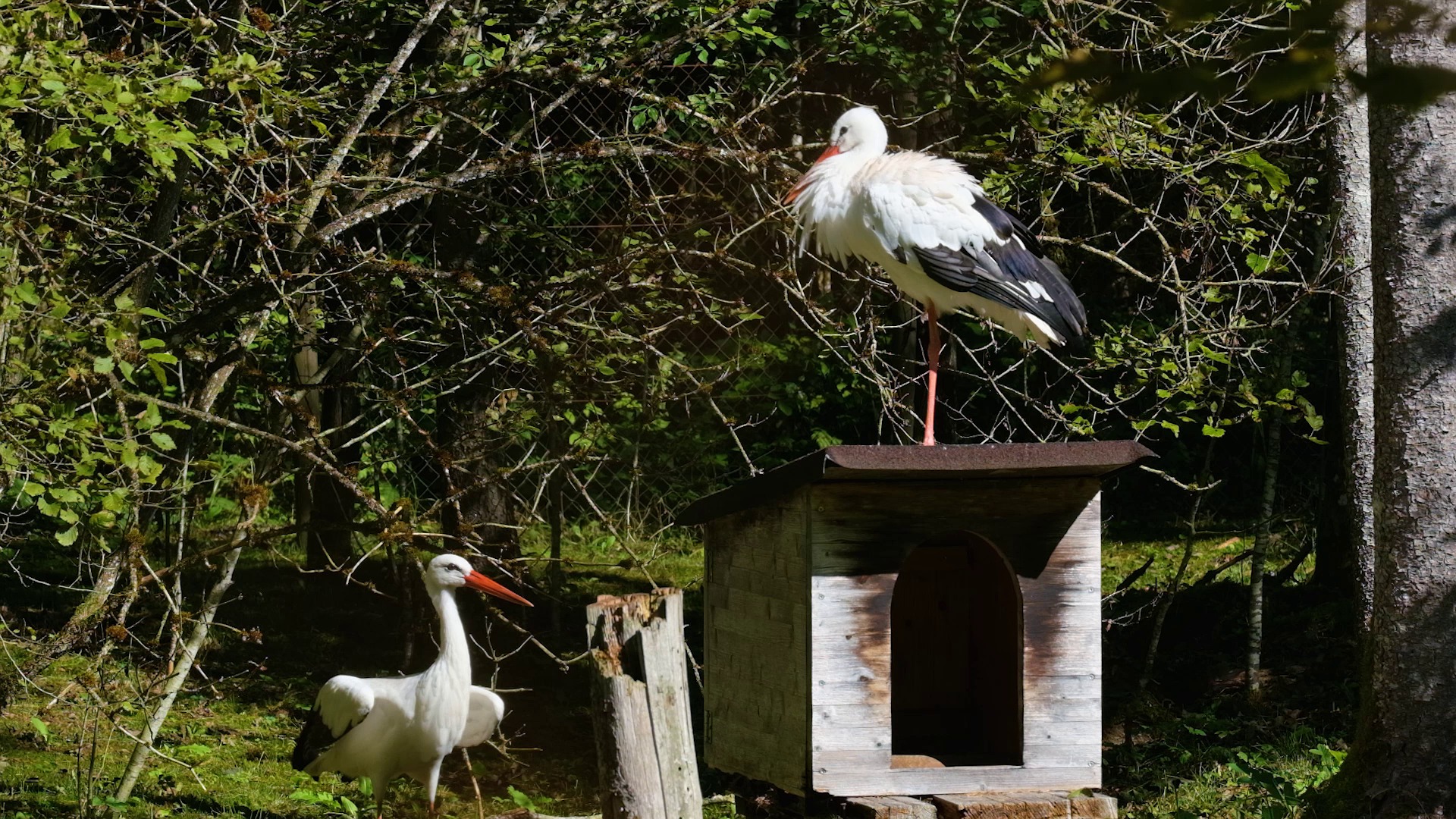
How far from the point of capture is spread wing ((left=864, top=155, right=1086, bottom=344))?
4.21 meters

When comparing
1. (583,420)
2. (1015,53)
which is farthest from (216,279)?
(1015,53)

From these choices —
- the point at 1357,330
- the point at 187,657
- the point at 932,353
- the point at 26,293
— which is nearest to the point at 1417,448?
the point at 932,353

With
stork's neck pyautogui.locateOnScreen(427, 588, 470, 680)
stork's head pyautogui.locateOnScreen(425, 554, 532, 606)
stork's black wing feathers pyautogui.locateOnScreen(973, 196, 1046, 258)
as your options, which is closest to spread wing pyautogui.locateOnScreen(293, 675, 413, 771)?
stork's neck pyautogui.locateOnScreen(427, 588, 470, 680)

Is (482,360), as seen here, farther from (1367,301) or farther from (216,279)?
(1367,301)

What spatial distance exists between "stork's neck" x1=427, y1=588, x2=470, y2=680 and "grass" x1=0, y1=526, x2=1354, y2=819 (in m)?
0.27

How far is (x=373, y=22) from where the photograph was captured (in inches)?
229

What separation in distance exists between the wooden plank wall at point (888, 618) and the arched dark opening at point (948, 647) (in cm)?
52

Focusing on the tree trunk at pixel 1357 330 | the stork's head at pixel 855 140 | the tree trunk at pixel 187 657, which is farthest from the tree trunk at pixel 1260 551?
the tree trunk at pixel 187 657

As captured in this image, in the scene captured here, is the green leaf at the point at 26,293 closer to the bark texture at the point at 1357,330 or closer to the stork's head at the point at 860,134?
the stork's head at the point at 860,134

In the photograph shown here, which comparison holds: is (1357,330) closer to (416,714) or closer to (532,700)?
(416,714)

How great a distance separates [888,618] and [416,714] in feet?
8.32

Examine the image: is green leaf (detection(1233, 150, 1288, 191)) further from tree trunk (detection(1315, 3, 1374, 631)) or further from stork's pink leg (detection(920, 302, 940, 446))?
stork's pink leg (detection(920, 302, 940, 446))

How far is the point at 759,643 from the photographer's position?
3.79m

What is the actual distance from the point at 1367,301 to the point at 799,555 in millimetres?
3540
